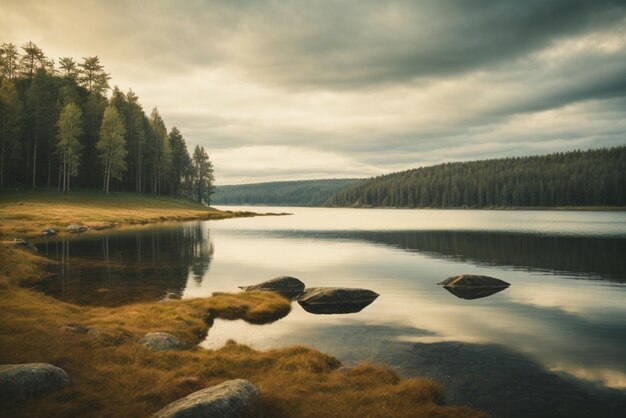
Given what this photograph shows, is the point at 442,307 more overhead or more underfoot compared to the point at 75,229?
more underfoot

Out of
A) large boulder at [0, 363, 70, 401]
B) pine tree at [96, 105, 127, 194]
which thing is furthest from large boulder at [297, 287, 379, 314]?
pine tree at [96, 105, 127, 194]

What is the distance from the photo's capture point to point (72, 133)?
89438mm

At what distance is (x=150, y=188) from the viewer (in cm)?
12456

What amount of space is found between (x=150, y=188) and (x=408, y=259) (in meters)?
99.7

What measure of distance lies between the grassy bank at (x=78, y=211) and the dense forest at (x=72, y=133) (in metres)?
4.56

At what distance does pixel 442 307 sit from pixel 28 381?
20.7 m

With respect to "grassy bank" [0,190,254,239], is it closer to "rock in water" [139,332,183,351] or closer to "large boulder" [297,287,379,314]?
"large boulder" [297,287,379,314]

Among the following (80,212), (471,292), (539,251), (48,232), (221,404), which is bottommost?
(471,292)

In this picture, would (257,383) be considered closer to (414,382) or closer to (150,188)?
(414,382)

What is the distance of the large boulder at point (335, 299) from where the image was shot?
24.4 m

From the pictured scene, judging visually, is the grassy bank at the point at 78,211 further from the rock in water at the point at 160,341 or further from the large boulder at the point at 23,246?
the rock in water at the point at 160,341

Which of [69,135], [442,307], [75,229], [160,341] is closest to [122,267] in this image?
[160,341]

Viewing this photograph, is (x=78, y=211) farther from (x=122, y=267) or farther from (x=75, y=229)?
(x=122, y=267)

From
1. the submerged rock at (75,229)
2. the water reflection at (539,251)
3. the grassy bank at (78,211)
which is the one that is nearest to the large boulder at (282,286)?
the water reflection at (539,251)
